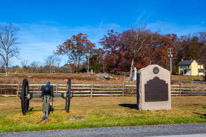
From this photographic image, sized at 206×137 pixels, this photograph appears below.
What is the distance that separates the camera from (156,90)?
29.6 ft

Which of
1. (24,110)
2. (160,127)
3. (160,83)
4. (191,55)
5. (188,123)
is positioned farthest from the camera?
(191,55)

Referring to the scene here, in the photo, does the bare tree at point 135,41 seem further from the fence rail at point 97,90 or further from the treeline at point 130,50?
the fence rail at point 97,90

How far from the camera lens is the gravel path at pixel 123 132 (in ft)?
16.8

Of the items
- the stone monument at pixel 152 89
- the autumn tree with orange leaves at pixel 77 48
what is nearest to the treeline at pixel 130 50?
the autumn tree with orange leaves at pixel 77 48

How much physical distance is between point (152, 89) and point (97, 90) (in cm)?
998

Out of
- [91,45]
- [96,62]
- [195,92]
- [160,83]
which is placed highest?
[91,45]

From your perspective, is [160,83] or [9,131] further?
[160,83]

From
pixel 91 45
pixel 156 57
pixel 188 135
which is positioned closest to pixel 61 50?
pixel 91 45

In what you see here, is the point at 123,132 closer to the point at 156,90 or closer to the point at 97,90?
the point at 156,90

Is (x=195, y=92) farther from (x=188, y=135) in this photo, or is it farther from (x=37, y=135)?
(x=37, y=135)

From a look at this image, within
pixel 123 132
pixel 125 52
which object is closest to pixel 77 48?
pixel 125 52

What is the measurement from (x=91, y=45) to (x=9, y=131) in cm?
4951

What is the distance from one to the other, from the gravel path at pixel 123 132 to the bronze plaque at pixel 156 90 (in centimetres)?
302

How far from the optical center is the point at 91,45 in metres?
54.3
